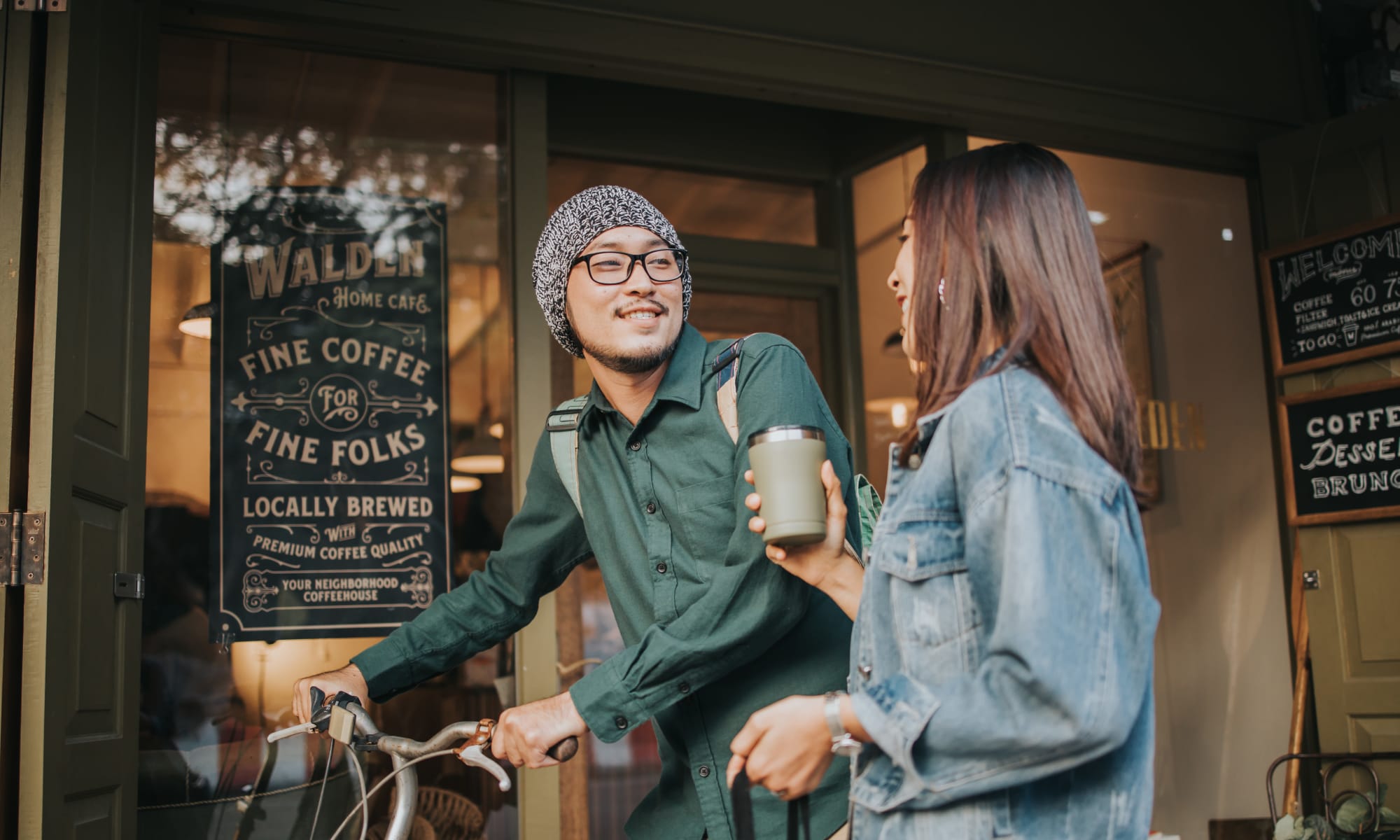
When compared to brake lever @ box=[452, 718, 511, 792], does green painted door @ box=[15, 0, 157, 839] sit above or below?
above

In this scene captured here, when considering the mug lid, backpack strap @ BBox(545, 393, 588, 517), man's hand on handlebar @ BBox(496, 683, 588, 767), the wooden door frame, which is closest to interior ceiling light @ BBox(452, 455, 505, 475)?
the wooden door frame

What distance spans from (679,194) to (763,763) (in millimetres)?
3780

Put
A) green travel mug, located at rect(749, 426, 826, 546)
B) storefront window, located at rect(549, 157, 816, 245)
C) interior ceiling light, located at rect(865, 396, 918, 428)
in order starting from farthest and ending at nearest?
interior ceiling light, located at rect(865, 396, 918, 428)
storefront window, located at rect(549, 157, 816, 245)
green travel mug, located at rect(749, 426, 826, 546)

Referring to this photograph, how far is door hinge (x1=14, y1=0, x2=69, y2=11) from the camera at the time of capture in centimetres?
258

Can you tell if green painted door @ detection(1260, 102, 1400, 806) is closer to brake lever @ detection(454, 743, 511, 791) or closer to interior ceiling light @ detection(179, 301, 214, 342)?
brake lever @ detection(454, 743, 511, 791)

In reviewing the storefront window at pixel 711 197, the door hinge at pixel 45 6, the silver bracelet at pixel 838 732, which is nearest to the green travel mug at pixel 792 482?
the silver bracelet at pixel 838 732

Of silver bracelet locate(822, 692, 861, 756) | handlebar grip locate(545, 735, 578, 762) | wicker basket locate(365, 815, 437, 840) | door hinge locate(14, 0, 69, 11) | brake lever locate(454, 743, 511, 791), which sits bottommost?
wicker basket locate(365, 815, 437, 840)

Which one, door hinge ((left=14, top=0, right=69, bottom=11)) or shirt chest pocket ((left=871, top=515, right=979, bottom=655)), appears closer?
shirt chest pocket ((left=871, top=515, right=979, bottom=655))

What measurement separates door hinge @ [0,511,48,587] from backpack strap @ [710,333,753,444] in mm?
1350

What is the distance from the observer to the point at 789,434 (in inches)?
59.2

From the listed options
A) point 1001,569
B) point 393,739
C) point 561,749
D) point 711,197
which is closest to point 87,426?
point 393,739

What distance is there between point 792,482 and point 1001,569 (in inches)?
14.7

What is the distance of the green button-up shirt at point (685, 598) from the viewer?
1777 millimetres

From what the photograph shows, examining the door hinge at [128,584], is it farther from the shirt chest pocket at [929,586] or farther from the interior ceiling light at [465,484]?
the shirt chest pocket at [929,586]
